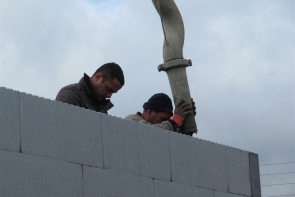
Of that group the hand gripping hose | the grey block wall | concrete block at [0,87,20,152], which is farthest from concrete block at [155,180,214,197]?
concrete block at [0,87,20,152]

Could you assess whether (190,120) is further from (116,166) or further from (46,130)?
(46,130)

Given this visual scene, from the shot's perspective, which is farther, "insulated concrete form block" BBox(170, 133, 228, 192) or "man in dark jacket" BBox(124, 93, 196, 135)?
"man in dark jacket" BBox(124, 93, 196, 135)

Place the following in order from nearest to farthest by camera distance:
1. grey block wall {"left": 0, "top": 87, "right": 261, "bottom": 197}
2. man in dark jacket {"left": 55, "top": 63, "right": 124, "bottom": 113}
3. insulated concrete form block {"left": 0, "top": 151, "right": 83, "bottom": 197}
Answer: insulated concrete form block {"left": 0, "top": 151, "right": 83, "bottom": 197} → grey block wall {"left": 0, "top": 87, "right": 261, "bottom": 197} → man in dark jacket {"left": 55, "top": 63, "right": 124, "bottom": 113}

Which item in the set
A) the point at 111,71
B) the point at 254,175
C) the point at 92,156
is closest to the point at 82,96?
the point at 111,71

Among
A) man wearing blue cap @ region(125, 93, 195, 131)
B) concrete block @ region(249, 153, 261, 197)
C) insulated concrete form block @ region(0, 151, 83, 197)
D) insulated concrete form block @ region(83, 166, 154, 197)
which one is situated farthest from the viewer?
concrete block @ region(249, 153, 261, 197)

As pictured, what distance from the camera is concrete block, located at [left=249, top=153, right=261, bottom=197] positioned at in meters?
7.02

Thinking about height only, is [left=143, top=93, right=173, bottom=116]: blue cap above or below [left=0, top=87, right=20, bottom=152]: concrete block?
above

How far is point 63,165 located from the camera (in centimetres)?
459

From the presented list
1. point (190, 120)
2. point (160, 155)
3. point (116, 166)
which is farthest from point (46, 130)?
point (190, 120)

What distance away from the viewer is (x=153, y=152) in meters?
5.52

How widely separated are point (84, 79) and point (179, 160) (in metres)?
0.97

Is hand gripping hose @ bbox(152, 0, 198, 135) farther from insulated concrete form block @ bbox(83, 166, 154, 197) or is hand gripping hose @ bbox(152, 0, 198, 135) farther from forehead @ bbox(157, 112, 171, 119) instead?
insulated concrete form block @ bbox(83, 166, 154, 197)

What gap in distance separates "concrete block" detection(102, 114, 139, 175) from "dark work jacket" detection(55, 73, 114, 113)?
43 cm

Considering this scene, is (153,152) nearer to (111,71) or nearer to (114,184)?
(114,184)
